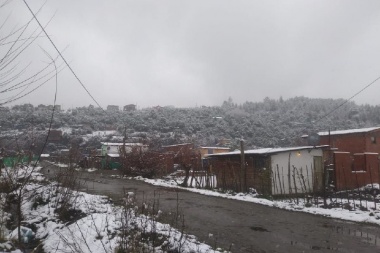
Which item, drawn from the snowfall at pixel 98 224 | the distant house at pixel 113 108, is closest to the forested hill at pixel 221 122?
the distant house at pixel 113 108

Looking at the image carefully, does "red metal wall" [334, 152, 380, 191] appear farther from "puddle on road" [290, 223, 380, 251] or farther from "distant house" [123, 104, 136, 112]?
"distant house" [123, 104, 136, 112]

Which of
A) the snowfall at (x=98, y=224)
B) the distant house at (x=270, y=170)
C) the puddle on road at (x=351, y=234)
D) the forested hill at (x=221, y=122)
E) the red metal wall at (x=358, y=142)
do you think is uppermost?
the forested hill at (x=221, y=122)

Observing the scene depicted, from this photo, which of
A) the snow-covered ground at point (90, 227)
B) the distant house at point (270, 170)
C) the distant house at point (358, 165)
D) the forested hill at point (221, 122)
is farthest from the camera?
the forested hill at point (221, 122)

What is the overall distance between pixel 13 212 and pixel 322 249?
862 cm

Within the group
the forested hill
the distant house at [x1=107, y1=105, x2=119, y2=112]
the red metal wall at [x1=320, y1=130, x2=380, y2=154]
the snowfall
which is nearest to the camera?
the snowfall

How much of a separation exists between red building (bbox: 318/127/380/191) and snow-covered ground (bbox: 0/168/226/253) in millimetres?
10510

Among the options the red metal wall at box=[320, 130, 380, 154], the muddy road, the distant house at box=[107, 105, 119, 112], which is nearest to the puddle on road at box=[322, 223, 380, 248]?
the muddy road

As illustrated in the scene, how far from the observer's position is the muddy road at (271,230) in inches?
329

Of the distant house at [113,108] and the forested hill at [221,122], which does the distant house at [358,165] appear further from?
the distant house at [113,108]

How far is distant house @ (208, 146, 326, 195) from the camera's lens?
19.8m

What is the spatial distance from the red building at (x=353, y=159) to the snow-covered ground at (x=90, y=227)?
10510mm

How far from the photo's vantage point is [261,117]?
94375mm

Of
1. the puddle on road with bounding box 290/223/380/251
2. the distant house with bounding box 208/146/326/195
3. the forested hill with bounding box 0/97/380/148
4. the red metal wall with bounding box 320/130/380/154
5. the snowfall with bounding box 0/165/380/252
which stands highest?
the forested hill with bounding box 0/97/380/148

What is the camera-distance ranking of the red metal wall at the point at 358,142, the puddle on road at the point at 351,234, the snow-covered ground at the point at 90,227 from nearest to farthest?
the snow-covered ground at the point at 90,227 < the puddle on road at the point at 351,234 < the red metal wall at the point at 358,142
